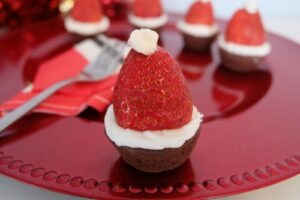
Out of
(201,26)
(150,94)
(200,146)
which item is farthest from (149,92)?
(201,26)

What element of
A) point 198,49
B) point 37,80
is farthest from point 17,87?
point 198,49

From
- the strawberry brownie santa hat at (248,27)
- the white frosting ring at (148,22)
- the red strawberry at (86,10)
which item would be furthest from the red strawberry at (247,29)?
the red strawberry at (86,10)

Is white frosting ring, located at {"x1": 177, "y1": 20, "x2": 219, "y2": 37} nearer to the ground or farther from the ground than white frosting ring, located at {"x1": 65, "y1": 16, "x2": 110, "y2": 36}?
farther from the ground

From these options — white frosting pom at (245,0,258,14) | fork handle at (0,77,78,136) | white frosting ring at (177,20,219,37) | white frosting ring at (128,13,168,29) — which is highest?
white frosting pom at (245,0,258,14)

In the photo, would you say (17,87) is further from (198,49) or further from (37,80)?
(198,49)

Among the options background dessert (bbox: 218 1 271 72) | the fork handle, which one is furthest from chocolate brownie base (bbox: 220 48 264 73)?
the fork handle

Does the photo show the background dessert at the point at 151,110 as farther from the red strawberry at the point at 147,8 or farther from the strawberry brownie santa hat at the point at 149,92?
the red strawberry at the point at 147,8

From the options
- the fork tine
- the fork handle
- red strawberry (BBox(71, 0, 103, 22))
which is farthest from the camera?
red strawberry (BBox(71, 0, 103, 22))

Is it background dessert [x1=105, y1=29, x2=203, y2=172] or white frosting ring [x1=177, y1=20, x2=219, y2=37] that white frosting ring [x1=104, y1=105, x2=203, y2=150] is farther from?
white frosting ring [x1=177, y1=20, x2=219, y2=37]
